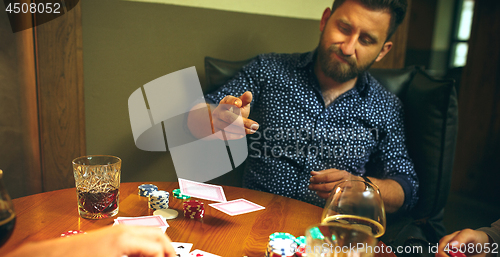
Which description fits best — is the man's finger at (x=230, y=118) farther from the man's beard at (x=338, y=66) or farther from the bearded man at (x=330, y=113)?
the man's beard at (x=338, y=66)

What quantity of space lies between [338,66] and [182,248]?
1.16 metres

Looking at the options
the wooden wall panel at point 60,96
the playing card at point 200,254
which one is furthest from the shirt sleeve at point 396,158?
the wooden wall panel at point 60,96

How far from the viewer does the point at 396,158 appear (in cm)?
150

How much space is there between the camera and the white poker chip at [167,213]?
824 millimetres

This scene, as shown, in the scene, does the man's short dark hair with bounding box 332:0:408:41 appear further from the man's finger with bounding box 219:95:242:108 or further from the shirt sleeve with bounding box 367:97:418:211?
the man's finger with bounding box 219:95:242:108

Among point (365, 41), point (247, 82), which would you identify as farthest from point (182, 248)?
point (365, 41)

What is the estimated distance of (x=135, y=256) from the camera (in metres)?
0.39

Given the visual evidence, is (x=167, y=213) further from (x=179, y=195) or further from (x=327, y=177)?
(x=327, y=177)

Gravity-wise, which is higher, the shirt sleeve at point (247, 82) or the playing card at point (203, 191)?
the shirt sleeve at point (247, 82)

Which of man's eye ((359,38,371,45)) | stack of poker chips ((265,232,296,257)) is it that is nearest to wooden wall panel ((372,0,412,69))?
man's eye ((359,38,371,45))

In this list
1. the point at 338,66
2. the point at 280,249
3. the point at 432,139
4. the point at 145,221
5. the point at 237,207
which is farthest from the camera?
the point at 338,66

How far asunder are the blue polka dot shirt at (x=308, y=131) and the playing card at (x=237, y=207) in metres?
0.52

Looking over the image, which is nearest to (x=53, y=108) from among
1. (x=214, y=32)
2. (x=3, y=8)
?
(x=3, y=8)

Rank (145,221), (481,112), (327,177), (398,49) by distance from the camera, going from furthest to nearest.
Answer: (481,112) → (398,49) → (327,177) → (145,221)
